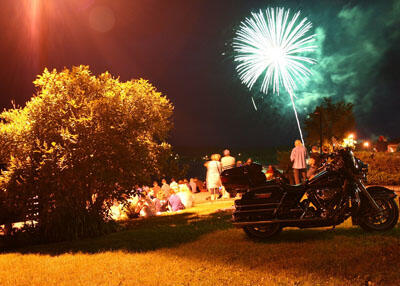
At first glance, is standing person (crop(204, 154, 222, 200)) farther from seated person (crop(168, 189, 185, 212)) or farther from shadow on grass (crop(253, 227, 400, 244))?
shadow on grass (crop(253, 227, 400, 244))

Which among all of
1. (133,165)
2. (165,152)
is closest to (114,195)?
(133,165)

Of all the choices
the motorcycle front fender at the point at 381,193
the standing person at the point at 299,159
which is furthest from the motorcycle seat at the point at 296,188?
the standing person at the point at 299,159

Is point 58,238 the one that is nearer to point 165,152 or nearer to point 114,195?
point 114,195

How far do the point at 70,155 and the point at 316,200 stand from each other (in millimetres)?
6235

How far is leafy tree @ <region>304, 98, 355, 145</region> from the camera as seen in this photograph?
63.9 metres

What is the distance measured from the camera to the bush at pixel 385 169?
1473 centimetres

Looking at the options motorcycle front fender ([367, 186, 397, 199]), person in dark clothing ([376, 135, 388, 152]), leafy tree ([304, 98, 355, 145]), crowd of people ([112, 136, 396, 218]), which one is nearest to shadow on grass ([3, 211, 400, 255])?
motorcycle front fender ([367, 186, 397, 199])

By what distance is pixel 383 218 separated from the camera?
6.67 m

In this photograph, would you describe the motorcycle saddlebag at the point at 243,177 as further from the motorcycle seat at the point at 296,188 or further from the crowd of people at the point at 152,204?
the crowd of people at the point at 152,204

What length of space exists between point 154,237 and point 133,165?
237cm

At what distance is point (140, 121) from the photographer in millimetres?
10922

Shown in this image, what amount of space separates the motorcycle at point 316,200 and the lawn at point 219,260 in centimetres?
33

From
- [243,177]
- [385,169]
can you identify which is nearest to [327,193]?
[243,177]

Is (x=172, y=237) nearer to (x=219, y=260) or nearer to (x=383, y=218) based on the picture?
(x=219, y=260)
